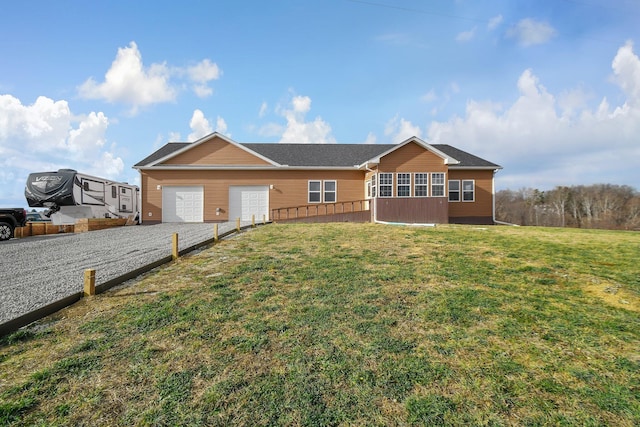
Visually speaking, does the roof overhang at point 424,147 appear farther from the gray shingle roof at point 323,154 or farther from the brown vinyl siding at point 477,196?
the brown vinyl siding at point 477,196

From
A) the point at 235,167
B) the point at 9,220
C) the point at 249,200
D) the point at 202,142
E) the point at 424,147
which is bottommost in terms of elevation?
the point at 9,220

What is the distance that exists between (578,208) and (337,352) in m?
65.1

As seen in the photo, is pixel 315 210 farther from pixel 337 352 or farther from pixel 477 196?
pixel 337 352

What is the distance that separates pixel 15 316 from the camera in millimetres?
4066

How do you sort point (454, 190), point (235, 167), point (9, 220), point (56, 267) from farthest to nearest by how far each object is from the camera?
point (454, 190), point (235, 167), point (9, 220), point (56, 267)

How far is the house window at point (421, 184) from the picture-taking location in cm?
1766

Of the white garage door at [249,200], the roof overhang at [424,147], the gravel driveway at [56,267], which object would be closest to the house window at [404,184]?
the roof overhang at [424,147]

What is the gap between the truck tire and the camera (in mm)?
13344

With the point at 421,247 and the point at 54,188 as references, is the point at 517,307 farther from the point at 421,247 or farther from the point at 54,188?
the point at 54,188

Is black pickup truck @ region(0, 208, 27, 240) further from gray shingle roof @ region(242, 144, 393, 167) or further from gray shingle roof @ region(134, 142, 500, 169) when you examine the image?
gray shingle roof @ region(242, 144, 393, 167)

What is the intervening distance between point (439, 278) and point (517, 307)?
1.39 m

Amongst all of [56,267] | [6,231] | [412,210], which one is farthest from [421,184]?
[6,231]

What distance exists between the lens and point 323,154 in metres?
21.9

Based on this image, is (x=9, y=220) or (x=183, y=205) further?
(x=183, y=205)
